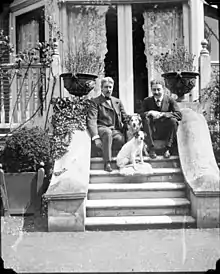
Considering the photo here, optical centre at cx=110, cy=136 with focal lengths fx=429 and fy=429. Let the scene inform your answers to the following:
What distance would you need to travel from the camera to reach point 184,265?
3.50 metres

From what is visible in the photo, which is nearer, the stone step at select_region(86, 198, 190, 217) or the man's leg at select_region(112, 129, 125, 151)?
the stone step at select_region(86, 198, 190, 217)

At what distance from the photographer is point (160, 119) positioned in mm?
5395

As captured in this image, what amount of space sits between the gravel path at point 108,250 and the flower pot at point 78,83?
2.00 metres

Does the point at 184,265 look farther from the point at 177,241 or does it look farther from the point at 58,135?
the point at 58,135

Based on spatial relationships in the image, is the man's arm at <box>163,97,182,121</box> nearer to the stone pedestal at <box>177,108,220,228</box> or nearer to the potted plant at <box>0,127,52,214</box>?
the stone pedestal at <box>177,108,220,228</box>

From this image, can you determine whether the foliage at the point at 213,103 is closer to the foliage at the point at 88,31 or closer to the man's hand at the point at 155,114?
the man's hand at the point at 155,114

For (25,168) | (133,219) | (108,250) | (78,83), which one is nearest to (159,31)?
(78,83)

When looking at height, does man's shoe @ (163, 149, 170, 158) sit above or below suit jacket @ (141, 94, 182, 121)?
below

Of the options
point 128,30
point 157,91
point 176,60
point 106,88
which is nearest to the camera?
point 157,91

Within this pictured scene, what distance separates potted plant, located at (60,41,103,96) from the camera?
231 inches

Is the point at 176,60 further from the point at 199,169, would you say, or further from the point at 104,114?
the point at 199,169

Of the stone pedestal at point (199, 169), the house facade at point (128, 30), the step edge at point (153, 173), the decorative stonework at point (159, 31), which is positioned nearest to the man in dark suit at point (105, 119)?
the step edge at point (153, 173)

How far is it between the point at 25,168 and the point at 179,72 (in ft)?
8.06

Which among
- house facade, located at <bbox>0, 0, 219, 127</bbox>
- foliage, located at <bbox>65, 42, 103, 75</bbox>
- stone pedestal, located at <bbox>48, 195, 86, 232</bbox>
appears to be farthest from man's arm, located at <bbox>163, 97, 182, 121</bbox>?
house facade, located at <bbox>0, 0, 219, 127</bbox>
